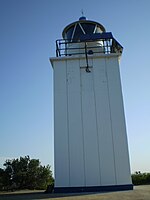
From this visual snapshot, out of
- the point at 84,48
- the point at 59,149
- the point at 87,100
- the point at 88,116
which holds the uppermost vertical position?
the point at 84,48

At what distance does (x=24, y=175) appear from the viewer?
22.8 m

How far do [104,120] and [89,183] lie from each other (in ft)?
10.4

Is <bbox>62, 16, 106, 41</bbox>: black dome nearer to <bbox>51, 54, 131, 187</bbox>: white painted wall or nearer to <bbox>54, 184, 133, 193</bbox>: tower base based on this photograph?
<bbox>51, 54, 131, 187</bbox>: white painted wall

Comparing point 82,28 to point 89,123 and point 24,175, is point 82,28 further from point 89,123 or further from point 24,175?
point 24,175

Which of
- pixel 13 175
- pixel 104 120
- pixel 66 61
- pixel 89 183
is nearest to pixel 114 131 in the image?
pixel 104 120

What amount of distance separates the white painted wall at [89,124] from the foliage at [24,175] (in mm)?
10693

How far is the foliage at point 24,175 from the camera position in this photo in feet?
73.1

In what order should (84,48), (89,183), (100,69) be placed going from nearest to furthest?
(89,183)
(100,69)
(84,48)

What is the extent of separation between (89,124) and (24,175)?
1283 centimetres

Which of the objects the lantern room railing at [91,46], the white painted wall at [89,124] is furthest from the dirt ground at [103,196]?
the lantern room railing at [91,46]

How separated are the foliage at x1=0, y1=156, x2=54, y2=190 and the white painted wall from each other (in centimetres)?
1069

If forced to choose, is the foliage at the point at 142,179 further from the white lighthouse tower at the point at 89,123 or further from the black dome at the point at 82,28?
the black dome at the point at 82,28

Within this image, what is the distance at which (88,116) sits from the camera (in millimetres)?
12805

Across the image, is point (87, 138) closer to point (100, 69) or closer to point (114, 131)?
point (114, 131)
